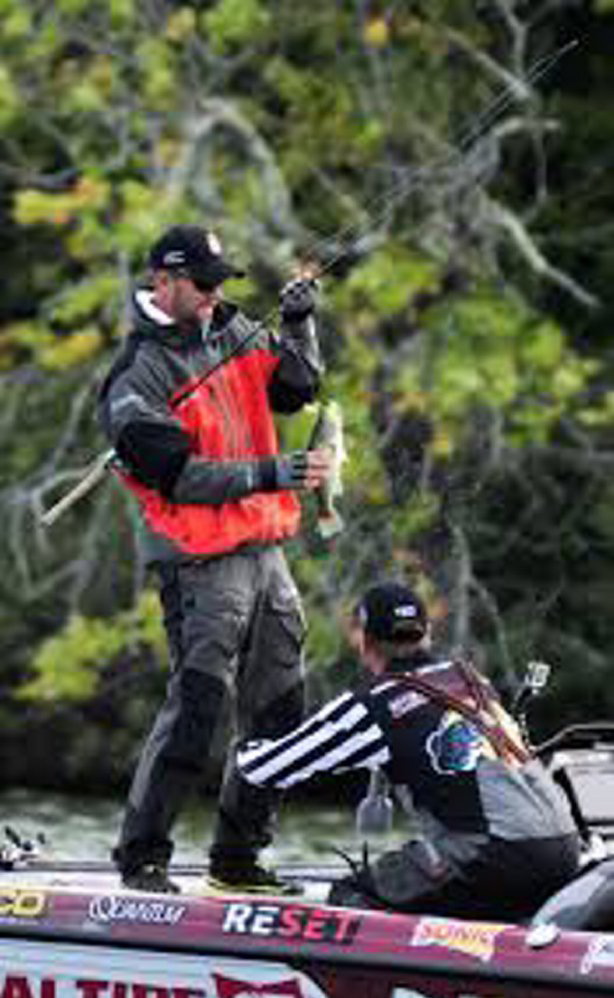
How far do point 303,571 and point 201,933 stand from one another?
3777mm

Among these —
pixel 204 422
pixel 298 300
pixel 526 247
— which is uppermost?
pixel 298 300

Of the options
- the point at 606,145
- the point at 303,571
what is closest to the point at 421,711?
the point at 303,571

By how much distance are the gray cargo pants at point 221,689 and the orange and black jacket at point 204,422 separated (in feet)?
0.30

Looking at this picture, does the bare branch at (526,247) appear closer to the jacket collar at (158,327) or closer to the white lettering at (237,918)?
the jacket collar at (158,327)

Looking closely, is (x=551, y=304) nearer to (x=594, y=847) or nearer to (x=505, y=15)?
(x=505, y=15)

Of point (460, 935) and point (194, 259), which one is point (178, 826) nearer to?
point (194, 259)

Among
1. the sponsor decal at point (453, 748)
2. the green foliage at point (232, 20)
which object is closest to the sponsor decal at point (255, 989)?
the sponsor decal at point (453, 748)

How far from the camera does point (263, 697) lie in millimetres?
9000

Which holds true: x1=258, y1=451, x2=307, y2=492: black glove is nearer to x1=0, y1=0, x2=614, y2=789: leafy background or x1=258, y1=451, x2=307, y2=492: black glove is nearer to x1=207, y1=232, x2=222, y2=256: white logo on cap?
x1=207, y1=232, x2=222, y2=256: white logo on cap

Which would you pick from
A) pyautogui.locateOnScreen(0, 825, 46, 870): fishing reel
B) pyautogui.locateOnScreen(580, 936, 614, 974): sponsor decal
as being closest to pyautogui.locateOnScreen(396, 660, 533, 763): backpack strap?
pyautogui.locateOnScreen(580, 936, 614, 974): sponsor decal

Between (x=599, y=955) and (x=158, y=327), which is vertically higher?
(x=158, y=327)

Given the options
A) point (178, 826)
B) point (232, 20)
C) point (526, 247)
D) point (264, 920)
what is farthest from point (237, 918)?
point (232, 20)

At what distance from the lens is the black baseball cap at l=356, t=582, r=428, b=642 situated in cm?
822

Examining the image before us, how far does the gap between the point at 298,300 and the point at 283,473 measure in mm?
512
